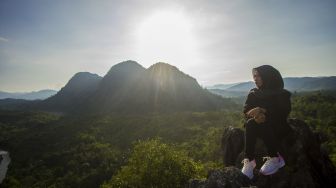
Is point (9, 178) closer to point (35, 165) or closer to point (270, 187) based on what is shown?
point (35, 165)

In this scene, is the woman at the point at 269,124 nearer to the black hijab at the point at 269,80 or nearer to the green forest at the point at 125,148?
the black hijab at the point at 269,80

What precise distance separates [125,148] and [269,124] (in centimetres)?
12265

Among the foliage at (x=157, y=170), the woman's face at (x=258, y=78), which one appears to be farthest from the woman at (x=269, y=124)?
the foliage at (x=157, y=170)

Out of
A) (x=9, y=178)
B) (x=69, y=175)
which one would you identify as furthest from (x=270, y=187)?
(x=9, y=178)

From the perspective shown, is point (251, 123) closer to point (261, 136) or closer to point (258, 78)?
point (261, 136)

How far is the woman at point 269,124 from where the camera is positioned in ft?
34.2

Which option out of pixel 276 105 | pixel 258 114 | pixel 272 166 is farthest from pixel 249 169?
pixel 276 105

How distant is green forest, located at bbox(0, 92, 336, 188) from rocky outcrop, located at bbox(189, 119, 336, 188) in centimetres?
1265

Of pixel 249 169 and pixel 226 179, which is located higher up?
pixel 249 169

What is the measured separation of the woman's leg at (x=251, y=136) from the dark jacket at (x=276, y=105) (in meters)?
0.43

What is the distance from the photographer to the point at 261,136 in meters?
10.6

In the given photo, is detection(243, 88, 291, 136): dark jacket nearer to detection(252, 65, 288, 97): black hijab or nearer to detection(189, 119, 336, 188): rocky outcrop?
detection(252, 65, 288, 97): black hijab

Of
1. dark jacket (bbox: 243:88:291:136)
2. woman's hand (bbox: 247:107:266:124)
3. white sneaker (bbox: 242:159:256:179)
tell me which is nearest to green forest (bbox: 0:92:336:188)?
white sneaker (bbox: 242:159:256:179)

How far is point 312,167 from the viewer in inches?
606
